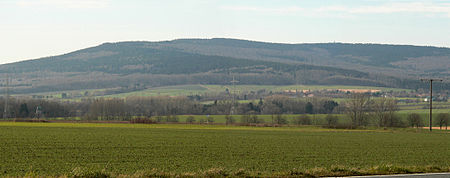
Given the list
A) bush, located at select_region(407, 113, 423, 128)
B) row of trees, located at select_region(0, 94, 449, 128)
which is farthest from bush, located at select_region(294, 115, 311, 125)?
bush, located at select_region(407, 113, 423, 128)

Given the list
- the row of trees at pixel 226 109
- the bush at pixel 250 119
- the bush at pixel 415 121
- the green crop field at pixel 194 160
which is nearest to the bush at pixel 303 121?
the row of trees at pixel 226 109

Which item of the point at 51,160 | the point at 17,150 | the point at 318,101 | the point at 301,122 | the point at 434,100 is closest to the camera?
the point at 51,160

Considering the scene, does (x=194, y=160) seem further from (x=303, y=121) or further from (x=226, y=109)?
(x=226, y=109)

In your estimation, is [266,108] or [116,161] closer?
[116,161]

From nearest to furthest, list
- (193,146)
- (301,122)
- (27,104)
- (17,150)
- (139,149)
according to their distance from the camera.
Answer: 1. (17,150)
2. (139,149)
3. (193,146)
4. (301,122)
5. (27,104)

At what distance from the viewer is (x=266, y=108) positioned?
498 feet

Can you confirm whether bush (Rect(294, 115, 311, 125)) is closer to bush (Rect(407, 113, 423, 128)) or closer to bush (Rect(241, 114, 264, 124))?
bush (Rect(241, 114, 264, 124))

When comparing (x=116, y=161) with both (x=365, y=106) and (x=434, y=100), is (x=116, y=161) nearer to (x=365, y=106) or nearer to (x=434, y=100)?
(x=365, y=106)

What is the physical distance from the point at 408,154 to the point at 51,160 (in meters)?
23.2

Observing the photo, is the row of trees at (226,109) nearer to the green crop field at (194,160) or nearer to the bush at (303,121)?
the bush at (303,121)

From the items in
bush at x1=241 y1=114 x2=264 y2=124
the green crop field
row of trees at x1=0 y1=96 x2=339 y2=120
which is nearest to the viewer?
the green crop field

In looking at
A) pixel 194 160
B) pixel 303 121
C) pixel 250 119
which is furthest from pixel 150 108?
pixel 194 160

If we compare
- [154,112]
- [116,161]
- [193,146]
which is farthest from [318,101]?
[116,161]

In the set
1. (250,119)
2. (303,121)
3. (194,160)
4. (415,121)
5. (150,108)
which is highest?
(150,108)
